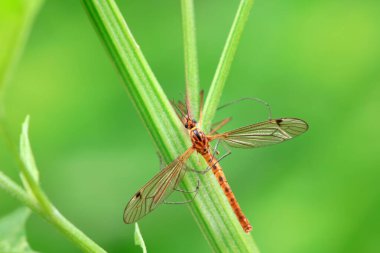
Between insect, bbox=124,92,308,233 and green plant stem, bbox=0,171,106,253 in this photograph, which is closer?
green plant stem, bbox=0,171,106,253

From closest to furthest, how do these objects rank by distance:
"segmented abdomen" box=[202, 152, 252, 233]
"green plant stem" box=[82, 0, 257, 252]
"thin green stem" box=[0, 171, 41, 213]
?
"thin green stem" box=[0, 171, 41, 213]
"green plant stem" box=[82, 0, 257, 252]
"segmented abdomen" box=[202, 152, 252, 233]

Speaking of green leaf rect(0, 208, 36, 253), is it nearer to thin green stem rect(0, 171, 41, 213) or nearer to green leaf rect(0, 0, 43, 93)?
thin green stem rect(0, 171, 41, 213)

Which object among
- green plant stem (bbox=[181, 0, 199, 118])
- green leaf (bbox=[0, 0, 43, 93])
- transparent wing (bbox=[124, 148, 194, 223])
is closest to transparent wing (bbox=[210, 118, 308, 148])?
transparent wing (bbox=[124, 148, 194, 223])

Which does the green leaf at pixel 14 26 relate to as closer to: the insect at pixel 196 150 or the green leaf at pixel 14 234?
the green leaf at pixel 14 234

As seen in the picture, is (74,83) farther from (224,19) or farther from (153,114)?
(153,114)

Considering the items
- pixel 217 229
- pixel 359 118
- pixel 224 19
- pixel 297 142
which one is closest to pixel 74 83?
pixel 224 19

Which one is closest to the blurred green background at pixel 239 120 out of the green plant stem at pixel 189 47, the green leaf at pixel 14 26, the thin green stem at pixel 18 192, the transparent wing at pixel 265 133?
the transparent wing at pixel 265 133
